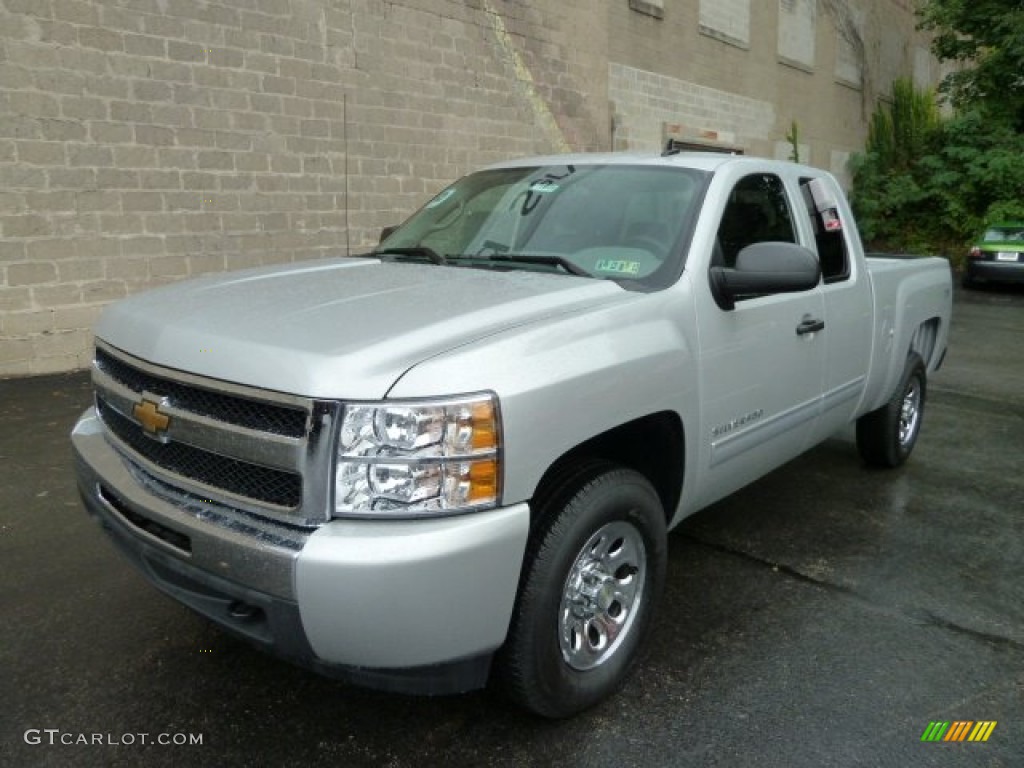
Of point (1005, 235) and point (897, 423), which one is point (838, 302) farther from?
point (1005, 235)

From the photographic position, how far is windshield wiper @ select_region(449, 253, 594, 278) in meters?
3.04

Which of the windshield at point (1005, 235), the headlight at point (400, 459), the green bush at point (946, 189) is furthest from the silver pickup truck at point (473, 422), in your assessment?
the green bush at point (946, 189)

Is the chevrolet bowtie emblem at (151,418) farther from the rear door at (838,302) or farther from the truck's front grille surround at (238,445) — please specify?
the rear door at (838,302)

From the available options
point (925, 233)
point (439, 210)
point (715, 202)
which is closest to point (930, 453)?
point (715, 202)

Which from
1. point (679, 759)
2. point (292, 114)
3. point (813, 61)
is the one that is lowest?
point (679, 759)

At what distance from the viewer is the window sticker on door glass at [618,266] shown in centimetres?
309

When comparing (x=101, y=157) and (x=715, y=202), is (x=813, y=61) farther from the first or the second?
(x=715, y=202)

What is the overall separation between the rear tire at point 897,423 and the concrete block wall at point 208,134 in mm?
6310

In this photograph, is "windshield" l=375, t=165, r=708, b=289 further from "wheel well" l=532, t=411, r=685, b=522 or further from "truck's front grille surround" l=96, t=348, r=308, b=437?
"truck's front grille surround" l=96, t=348, r=308, b=437

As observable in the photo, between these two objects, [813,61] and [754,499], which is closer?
[754,499]

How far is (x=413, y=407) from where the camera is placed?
207cm

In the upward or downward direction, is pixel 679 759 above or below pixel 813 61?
below

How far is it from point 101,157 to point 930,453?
23.8ft
